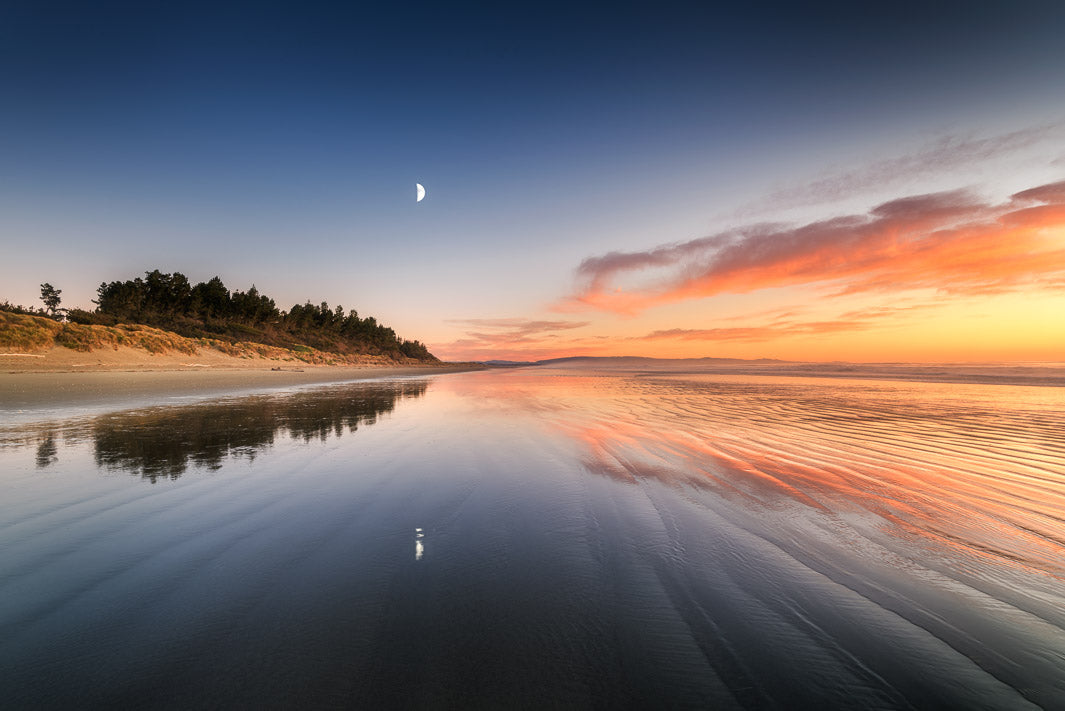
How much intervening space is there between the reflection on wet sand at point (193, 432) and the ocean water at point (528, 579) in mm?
128

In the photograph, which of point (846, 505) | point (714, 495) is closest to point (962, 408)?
point (846, 505)

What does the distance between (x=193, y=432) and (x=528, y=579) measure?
858 cm

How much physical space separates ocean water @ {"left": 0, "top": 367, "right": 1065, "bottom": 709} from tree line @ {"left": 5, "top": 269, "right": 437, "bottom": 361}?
1634 inches

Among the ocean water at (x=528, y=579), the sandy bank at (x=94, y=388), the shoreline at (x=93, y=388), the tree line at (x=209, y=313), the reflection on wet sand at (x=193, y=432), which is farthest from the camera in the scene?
the tree line at (x=209, y=313)

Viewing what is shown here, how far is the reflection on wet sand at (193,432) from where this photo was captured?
5.99 m

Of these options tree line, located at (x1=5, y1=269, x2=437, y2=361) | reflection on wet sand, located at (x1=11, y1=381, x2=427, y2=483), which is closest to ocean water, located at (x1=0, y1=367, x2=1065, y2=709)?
reflection on wet sand, located at (x1=11, y1=381, x2=427, y2=483)

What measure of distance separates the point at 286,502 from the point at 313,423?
19.3 ft

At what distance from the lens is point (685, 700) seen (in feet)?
6.05

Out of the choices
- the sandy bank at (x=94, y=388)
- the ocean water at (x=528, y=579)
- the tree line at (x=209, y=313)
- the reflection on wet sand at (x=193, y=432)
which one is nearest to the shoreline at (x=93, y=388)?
the sandy bank at (x=94, y=388)

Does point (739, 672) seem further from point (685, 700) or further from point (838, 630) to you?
point (838, 630)

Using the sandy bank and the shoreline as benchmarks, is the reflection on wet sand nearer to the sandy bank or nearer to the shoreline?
the shoreline

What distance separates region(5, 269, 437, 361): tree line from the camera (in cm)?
5181

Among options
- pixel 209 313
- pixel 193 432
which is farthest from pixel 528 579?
pixel 209 313

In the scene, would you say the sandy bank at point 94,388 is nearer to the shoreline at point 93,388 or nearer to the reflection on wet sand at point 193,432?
the shoreline at point 93,388
